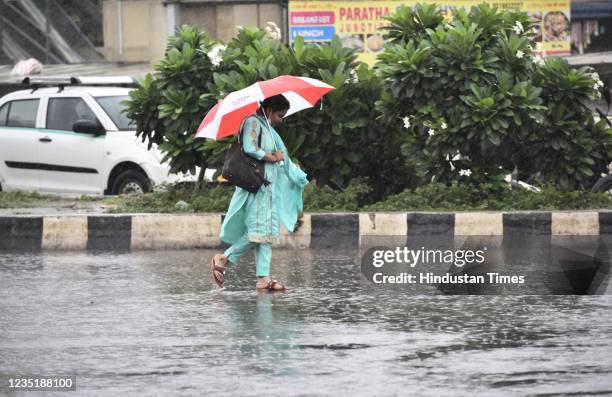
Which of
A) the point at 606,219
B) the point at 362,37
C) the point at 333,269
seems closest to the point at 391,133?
the point at 606,219

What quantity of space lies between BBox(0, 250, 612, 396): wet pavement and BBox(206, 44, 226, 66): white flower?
11.1ft

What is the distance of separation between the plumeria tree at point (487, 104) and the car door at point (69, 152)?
4.62 m

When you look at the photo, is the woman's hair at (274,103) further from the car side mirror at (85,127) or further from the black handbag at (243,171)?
the car side mirror at (85,127)

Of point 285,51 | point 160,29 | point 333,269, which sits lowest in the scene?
point 333,269

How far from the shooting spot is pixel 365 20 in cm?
2447

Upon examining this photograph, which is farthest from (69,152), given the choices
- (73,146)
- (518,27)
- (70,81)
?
(518,27)

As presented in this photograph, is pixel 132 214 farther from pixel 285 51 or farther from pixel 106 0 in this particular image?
pixel 106 0

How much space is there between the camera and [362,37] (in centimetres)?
2455

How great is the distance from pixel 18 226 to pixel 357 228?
3040 millimetres

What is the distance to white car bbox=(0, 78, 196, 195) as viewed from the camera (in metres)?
16.0

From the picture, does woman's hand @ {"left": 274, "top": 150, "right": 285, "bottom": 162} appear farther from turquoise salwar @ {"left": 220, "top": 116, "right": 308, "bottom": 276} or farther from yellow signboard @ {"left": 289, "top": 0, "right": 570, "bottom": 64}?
yellow signboard @ {"left": 289, "top": 0, "right": 570, "bottom": 64}

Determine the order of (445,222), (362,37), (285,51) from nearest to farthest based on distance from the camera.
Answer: (445,222) → (285,51) → (362,37)

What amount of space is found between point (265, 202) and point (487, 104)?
364cm

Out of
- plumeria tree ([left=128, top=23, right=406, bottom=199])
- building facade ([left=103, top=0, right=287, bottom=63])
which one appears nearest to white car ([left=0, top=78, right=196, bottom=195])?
plumeria tree ([left=128, top=23, right=406, bottom=199])
